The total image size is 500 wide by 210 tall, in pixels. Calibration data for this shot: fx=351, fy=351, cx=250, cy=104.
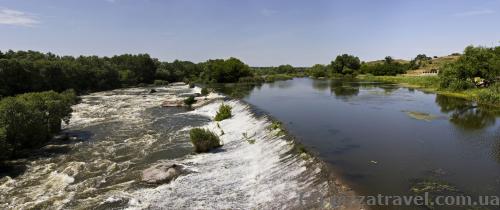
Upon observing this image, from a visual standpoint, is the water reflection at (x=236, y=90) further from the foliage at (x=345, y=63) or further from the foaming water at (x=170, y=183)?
the foliage at (x=345, y=63)

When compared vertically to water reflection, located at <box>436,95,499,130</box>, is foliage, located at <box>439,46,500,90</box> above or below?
above

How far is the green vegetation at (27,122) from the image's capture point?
78.9 feet

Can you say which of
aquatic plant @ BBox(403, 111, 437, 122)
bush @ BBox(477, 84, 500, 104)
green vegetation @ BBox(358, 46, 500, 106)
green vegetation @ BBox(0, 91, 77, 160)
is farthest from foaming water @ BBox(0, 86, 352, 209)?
green vegetation @ BBox(358, 46, 500, 106)

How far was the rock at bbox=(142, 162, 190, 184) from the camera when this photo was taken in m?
18.8

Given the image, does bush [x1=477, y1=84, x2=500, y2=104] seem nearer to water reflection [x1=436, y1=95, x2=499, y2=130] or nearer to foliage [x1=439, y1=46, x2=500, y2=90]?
water reflection [x1=436, y1=95, x2=499, y2=130]

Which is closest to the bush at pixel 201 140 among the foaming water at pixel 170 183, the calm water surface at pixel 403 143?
the foaming water at pixel 170 183

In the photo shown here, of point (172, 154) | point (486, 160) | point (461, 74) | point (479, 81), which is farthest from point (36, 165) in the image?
point (479, 81)

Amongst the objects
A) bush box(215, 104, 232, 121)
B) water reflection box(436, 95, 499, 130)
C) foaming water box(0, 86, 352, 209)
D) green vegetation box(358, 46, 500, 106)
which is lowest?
foaming water box(0, 86, 352, 209)

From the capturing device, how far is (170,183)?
18469mm

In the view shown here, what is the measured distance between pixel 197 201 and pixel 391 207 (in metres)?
8.27

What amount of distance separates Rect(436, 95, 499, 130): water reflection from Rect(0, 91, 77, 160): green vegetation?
3460 centimetres

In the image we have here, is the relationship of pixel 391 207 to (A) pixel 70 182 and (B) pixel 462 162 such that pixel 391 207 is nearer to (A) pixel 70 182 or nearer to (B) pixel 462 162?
(B) pixel 462 162

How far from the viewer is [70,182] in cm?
1952

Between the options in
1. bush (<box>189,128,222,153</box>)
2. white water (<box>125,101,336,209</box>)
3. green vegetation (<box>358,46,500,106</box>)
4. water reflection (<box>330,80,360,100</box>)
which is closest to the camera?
white water (<box>125,101,336,209</box>)
